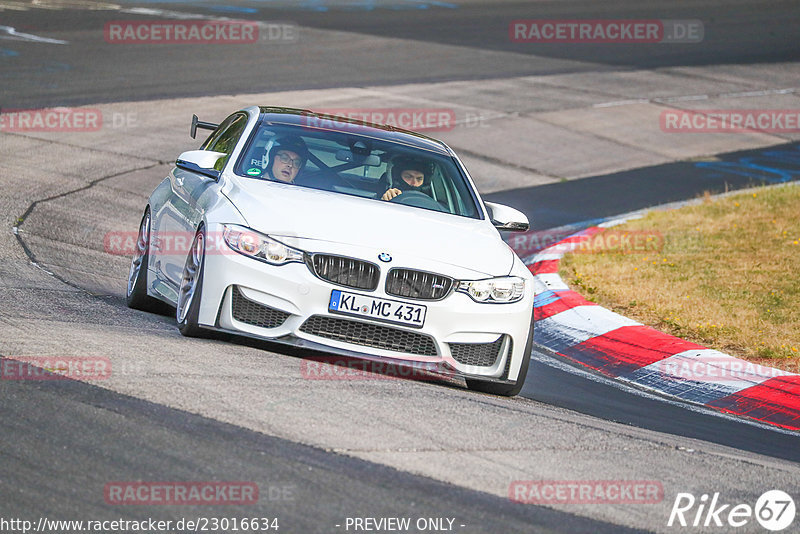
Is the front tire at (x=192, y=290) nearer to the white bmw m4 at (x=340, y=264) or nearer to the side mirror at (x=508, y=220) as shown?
the white bmw m4 at (x=340, y=264)

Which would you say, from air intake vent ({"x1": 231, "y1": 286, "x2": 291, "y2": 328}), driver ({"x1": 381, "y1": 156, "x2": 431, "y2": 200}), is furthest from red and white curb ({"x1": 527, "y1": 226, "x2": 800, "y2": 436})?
air intake vent ({"x1": 231, "y1": 286, "x2": 291, "y2": 328})

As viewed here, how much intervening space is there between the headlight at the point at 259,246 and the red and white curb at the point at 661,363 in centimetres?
315

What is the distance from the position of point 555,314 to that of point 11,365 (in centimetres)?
560

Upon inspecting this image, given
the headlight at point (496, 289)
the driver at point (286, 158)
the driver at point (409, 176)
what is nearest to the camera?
the headlight at point (496, 289)

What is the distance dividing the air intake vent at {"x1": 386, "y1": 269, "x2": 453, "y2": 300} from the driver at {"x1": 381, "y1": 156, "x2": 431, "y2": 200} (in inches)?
50.0

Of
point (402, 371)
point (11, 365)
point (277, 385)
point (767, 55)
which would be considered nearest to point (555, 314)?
point (402, 371)

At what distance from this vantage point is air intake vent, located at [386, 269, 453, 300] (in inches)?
267

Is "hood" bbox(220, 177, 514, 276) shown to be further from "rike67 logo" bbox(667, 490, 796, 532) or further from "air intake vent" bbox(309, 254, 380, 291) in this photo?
"rike67 logo" bbox(667, 490, 796, 532)

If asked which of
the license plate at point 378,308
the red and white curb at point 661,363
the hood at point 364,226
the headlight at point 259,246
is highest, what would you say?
the hood at point 364,226

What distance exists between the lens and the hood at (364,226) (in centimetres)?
684

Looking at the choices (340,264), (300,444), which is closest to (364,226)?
(340,264)

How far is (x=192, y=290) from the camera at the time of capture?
694cm

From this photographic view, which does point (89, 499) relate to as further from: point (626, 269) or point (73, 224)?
point (626, 269)

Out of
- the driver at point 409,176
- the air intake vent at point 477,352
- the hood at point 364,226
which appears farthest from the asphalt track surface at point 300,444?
the driver at point 409,176
